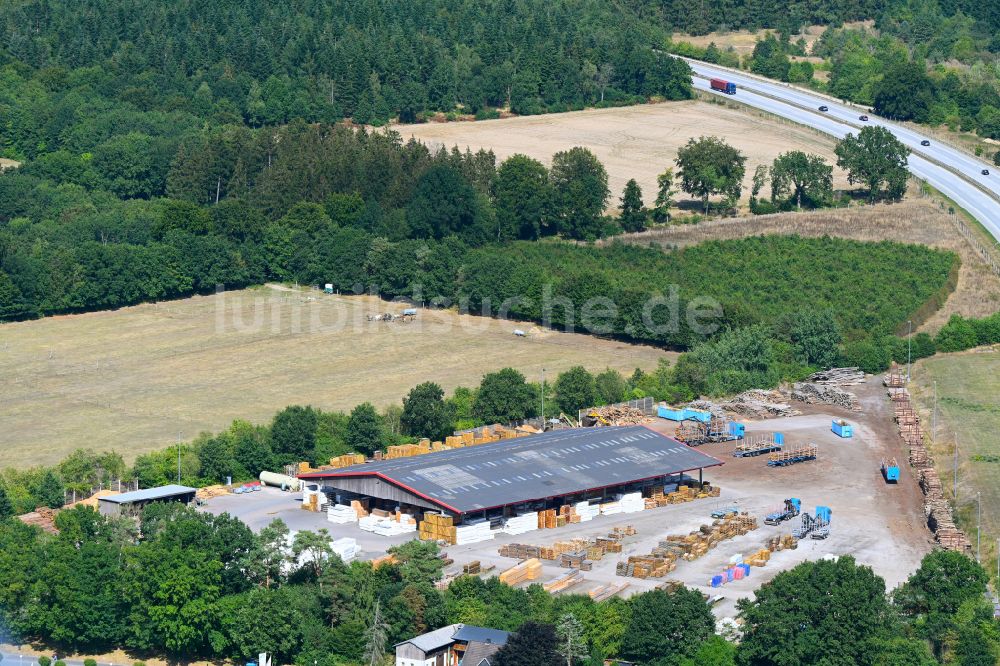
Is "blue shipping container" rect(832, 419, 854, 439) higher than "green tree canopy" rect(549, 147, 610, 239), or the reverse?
"green tree canopy" rect(549, 147, 610, 239)

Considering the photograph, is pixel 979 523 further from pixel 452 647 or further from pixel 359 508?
pixel 452 647

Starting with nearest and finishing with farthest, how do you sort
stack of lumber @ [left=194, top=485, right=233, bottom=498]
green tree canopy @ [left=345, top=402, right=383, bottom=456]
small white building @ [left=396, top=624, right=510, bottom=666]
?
small white building @ [left=396, top=624, right=510, bottom=666]
stack of lumber @ [left=194, top=485, right=233, bottom=498]
green tree canopy @ [left=345, top=402, right=383, bottom=456]

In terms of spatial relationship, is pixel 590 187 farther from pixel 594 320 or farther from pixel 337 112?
pixel 337 112

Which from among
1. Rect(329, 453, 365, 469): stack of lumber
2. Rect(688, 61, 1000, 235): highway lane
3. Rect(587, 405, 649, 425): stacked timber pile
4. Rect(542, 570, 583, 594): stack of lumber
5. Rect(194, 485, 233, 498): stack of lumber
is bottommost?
Rect(194, 485, 233, 498): stack of lumber

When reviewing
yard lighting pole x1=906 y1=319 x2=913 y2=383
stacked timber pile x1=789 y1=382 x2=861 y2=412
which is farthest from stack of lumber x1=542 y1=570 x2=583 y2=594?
yard lighting pole x1=906 y1=319 x2=913 y2=383

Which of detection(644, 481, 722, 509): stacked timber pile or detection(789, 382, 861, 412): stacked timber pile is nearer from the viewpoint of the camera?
detection(644, 481, 722, 509): stacked timber pile

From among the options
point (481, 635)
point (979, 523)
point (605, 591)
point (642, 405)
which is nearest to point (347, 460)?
point (642, 405)

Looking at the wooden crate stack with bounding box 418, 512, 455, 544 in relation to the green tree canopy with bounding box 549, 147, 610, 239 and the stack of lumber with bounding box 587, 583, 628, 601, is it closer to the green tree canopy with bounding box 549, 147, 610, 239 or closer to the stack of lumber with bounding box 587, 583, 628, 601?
the stack of lumber with bounding box 587, 583, 628, 601

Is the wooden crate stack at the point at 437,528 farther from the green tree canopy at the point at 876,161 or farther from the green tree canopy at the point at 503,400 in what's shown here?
the green tree canopy at the point at 876,161
